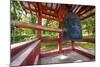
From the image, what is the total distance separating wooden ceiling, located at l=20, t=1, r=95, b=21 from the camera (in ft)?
7.12

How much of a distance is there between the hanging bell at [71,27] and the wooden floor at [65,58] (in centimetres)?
20

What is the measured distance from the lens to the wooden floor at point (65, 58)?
2275 millimetres

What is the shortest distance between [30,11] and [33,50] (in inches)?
17.5

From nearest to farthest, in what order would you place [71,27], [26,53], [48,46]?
1. [26,53]
2. [48,46]
3. [71,27]

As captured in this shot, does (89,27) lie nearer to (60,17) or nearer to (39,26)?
(60,17)

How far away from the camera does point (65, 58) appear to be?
7.73 feet

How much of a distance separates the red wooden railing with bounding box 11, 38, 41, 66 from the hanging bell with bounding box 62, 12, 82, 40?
0.37m

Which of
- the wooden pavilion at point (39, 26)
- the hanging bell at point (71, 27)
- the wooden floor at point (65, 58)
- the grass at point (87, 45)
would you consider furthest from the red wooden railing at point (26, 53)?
the grass at point (87, 45)

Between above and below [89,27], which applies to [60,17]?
above

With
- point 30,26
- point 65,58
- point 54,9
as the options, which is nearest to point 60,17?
point 54,9

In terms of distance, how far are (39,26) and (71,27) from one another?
1.38 ft

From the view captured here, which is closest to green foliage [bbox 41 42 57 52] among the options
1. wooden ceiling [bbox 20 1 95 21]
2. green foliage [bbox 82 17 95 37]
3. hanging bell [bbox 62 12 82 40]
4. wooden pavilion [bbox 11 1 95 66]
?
wooden pavilion [bbox 11 1 95 66]

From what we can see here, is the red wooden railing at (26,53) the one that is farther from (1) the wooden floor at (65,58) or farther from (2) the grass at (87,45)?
(2) the grass at (87,45)
